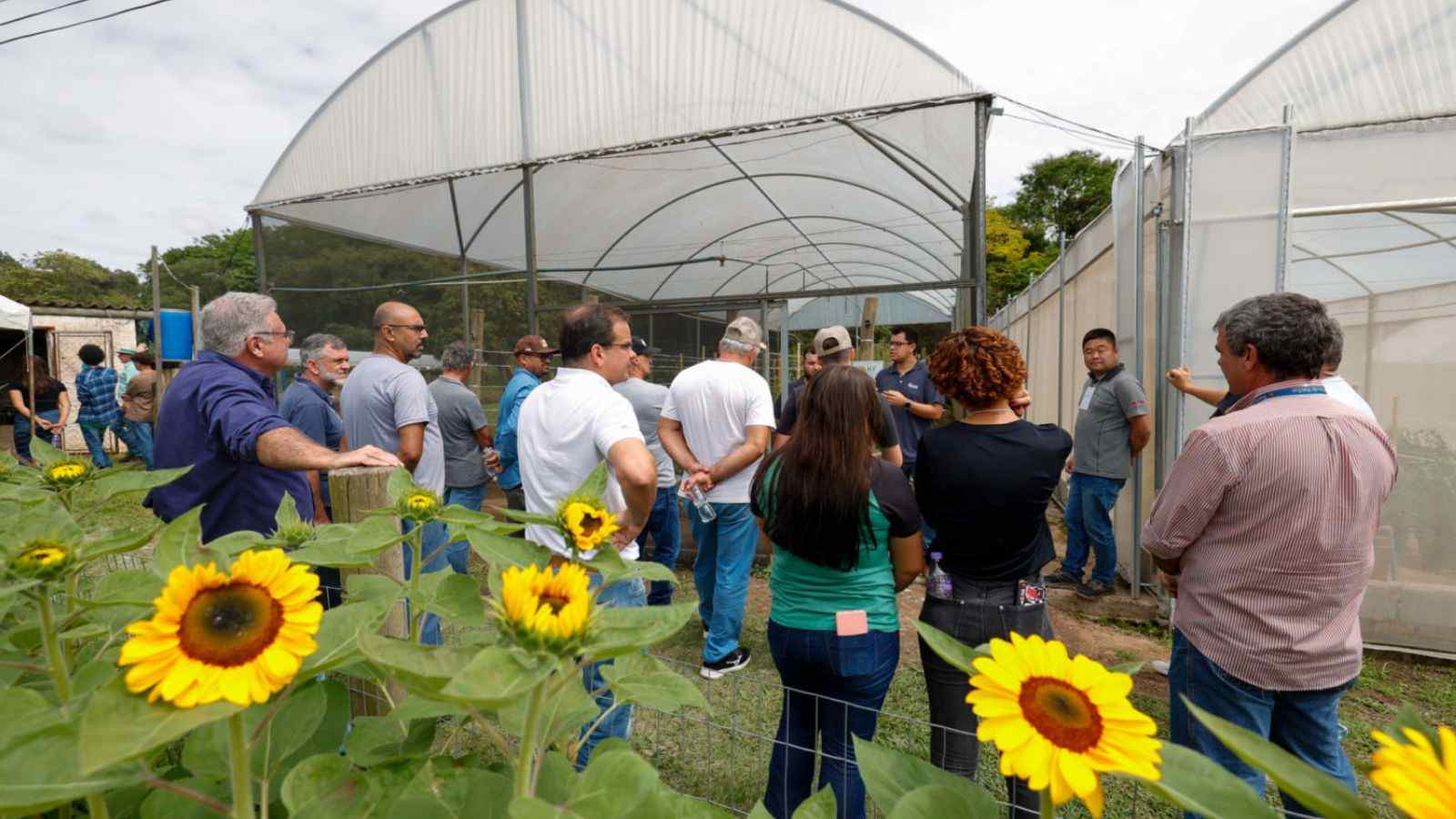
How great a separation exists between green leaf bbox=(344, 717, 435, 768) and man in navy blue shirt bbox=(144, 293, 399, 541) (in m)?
1.45

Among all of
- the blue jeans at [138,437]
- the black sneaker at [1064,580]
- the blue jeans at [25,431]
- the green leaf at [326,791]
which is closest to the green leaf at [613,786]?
the green leaf at [326,791]

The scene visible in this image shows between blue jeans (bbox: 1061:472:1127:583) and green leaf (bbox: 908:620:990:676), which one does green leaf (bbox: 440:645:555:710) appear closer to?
green leaf (bbox: 908:620:990:676)

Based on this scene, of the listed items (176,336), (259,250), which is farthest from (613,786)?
(176,336)

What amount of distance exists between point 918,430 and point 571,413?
413 cm

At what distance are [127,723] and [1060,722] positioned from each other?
0.67 metres

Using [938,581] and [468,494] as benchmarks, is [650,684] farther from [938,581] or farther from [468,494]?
[468,494]

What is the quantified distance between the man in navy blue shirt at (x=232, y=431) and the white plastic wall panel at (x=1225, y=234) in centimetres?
447

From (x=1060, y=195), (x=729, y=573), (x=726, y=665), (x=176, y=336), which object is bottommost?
(x=726, y=665)

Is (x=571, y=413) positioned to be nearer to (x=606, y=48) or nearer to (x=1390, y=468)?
(x=1390, y=468)

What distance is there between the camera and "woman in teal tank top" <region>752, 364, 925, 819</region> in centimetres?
209

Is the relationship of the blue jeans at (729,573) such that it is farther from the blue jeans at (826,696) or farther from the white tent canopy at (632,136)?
the white tent canopy at (632,136)

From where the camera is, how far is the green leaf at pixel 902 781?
0.54 meters

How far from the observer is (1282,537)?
185cm

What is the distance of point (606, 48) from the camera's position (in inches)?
233
